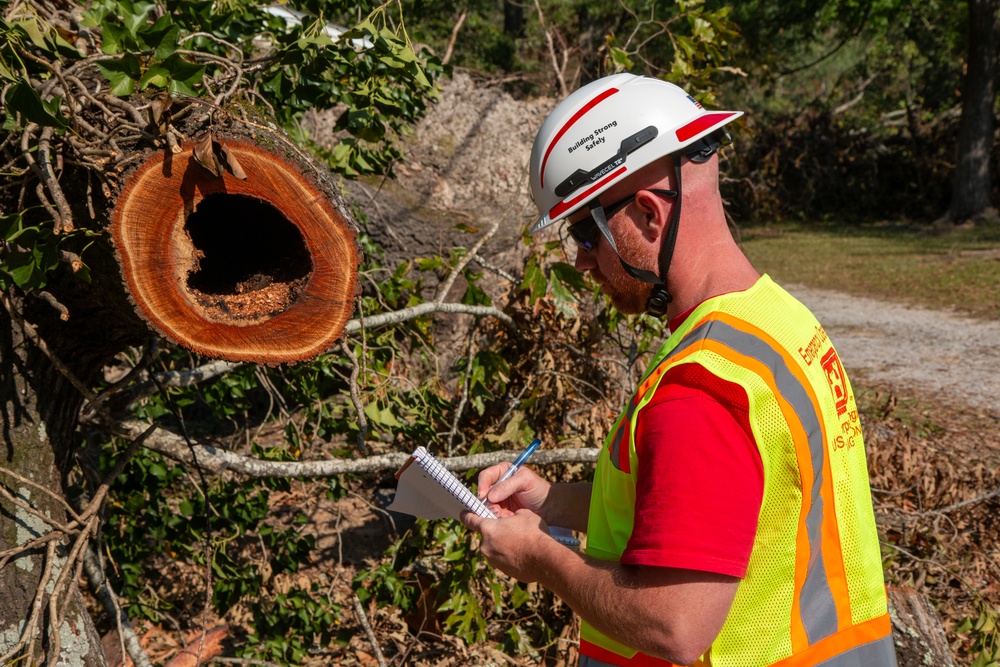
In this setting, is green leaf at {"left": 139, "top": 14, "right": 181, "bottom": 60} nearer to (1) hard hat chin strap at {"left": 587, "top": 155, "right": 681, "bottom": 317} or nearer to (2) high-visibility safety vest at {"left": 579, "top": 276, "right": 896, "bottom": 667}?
(1) hard hat chin strap at {"left": 587, "top": 155, "right": 681, "bottom": 317}

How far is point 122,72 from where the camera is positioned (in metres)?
2.20

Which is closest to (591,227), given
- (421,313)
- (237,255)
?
(237,255)

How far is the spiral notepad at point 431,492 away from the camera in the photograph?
2.00m

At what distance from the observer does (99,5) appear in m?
2.63

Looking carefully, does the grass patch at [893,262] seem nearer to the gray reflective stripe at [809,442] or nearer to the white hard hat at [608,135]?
the white hard hat at [608,135]

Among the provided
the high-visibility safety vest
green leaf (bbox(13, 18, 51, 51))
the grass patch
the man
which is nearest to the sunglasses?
the man

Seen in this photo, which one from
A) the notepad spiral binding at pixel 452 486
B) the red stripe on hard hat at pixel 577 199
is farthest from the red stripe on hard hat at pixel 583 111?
the notepad spiral binding at pixel 452 486

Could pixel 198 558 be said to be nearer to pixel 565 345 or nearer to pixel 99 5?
pixel 565 345

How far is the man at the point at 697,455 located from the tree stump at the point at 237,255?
2.14 ft

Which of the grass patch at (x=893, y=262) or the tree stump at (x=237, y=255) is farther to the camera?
the grass patch at (x=893, y=262)

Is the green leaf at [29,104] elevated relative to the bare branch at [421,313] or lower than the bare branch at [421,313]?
elevated

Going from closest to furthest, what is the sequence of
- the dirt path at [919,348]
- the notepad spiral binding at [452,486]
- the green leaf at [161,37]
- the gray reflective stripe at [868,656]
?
the gray reflective stripe at [868,656] → the notepad spiral binding at [452,486] → the green leaf at [161,37] → the dirt path at [919,348]

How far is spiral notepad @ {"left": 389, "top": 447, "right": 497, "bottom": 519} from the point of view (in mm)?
1999

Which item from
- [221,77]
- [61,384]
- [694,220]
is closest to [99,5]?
[221,77]
